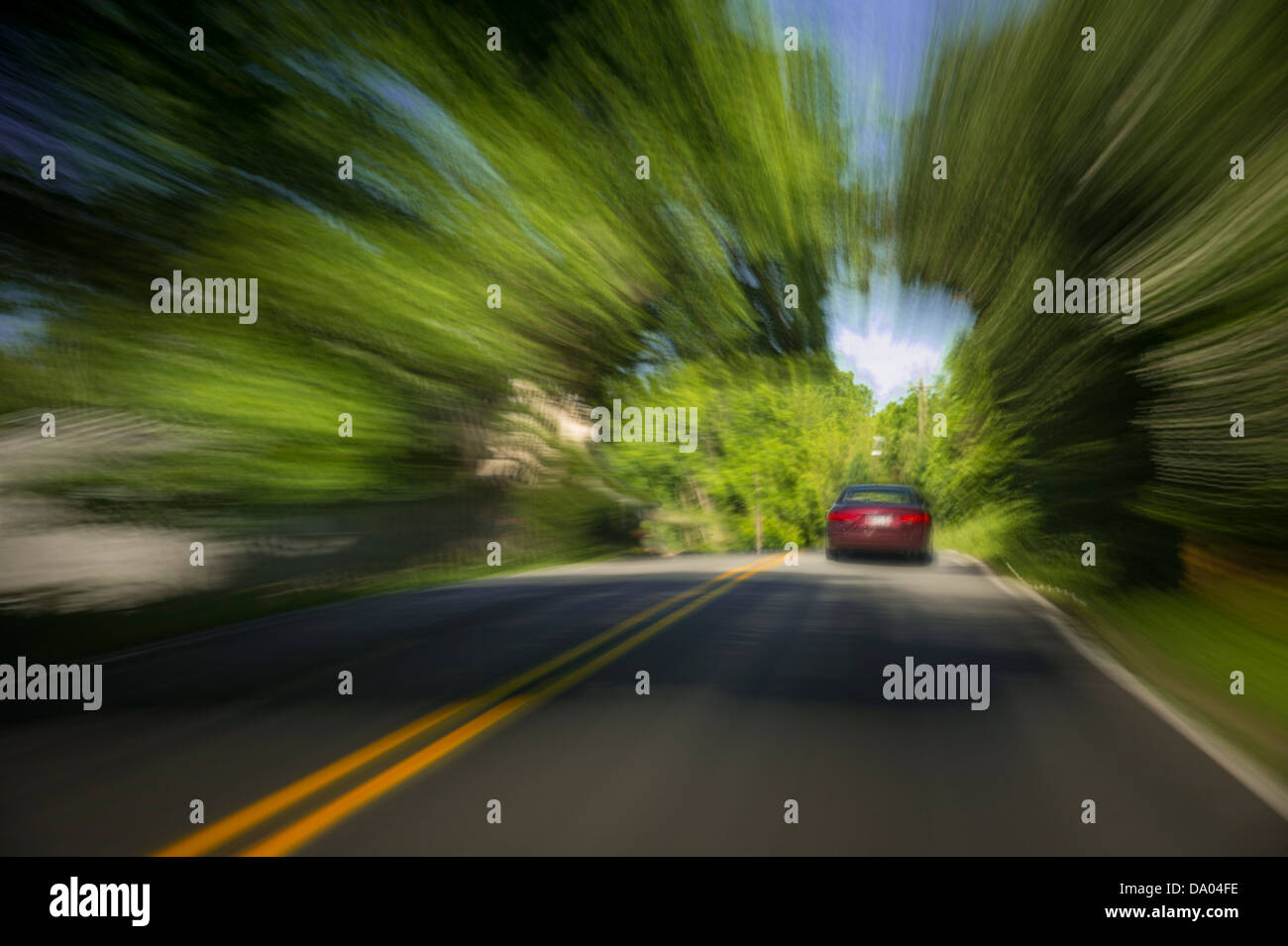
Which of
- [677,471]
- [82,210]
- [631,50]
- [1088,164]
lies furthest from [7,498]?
[677,471]

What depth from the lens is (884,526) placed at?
18781 millimetres

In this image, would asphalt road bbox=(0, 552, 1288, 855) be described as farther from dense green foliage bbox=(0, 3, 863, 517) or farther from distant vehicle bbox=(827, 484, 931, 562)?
distant vehicle bbox=(827, 484, 931, 562)

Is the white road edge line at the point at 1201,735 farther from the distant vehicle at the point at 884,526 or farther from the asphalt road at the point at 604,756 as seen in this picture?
the distant vehicle at the point at 884,526

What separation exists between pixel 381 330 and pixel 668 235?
11.2ft

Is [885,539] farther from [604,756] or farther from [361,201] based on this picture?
[604,756]

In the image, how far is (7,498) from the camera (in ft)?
34.8

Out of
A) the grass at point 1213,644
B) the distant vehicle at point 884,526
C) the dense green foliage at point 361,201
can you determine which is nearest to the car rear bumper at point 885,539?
the distant vehicle at point 884,526

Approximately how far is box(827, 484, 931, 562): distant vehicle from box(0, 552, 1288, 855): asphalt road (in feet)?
30.3

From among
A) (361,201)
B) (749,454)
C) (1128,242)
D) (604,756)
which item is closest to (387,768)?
(604,756)

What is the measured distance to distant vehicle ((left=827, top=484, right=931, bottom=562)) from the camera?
18.8 meters

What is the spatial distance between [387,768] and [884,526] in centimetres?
1473

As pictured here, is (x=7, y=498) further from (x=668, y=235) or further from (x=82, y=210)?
(x=668, y=235)

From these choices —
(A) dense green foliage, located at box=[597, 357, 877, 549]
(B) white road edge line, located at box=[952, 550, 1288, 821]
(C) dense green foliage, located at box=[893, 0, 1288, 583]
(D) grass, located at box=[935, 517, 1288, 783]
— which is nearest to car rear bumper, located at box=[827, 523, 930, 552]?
(A) dense green foliage, located at box=[597, 357, 877, 549]

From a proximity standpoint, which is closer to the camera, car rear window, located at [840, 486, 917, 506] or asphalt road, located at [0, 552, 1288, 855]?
asphalt road, located at [0, 552, 1288, 855]
